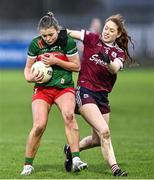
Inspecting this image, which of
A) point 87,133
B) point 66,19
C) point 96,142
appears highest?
point 96,142

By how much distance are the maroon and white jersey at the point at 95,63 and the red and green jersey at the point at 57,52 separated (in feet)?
0.82

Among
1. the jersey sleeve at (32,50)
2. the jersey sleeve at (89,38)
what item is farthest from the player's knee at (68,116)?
the jersey sleeve at (89,38)

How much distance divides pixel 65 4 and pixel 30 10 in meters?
2.90

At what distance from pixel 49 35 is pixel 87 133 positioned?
7.62 meters

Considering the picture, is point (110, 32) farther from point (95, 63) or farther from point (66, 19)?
point (66, 19)

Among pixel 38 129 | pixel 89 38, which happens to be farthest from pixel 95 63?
pixel 38 129

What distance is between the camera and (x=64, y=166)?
1241 cm

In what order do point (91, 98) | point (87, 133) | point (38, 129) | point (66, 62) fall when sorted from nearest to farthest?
point (38, 129), point (66, 62), point (91, 98), point (87, 133)

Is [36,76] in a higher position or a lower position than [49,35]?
lower

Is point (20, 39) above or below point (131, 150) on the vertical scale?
below

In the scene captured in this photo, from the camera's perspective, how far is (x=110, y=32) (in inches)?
472

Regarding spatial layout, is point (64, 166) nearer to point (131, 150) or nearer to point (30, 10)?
point (131, 150)

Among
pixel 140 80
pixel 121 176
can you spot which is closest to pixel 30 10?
pixel 140 80

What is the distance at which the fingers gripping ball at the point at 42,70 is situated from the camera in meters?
11.7
